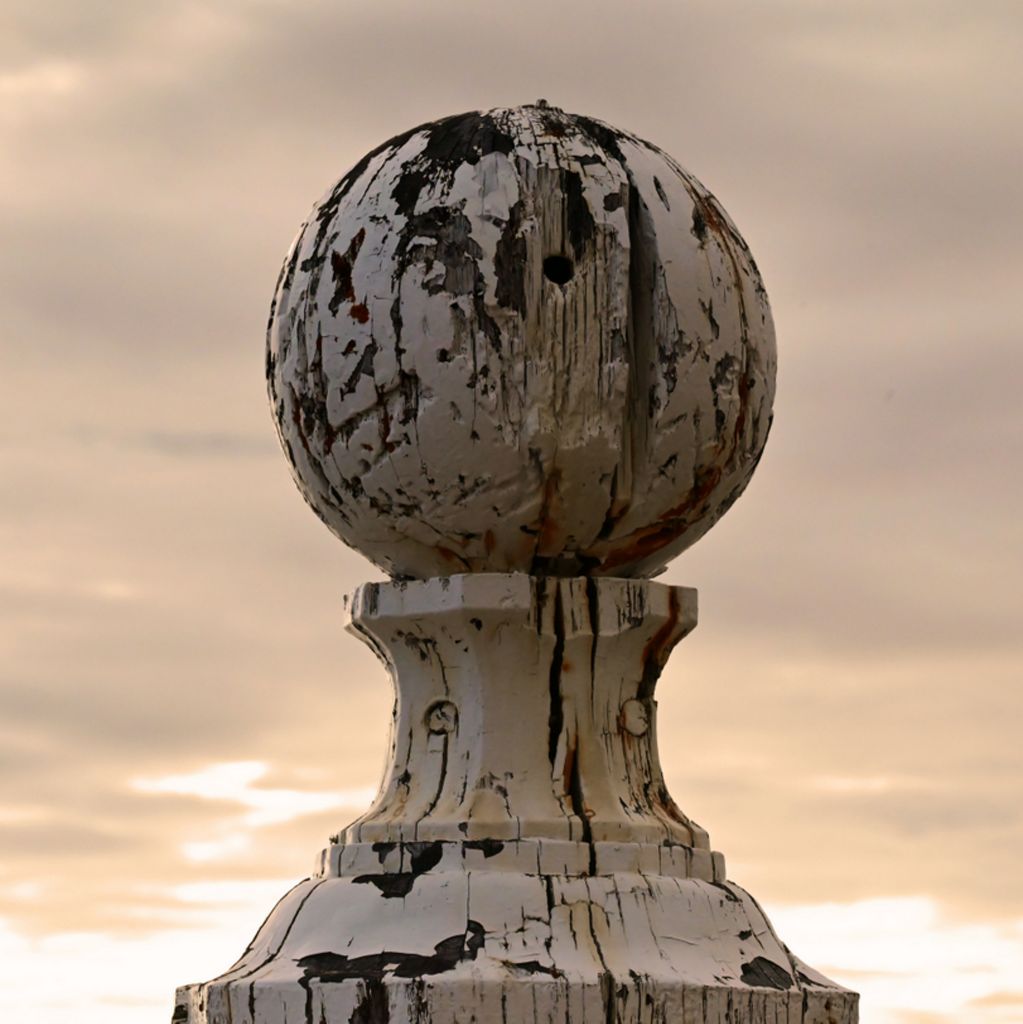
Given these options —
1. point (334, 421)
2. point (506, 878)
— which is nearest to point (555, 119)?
point (334, 421)

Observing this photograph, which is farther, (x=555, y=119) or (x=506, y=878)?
(x=555, y=119)

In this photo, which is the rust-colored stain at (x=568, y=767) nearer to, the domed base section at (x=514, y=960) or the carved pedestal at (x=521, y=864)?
the carved pedestal at (x=521, y=864)

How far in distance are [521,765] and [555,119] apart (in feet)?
4.93

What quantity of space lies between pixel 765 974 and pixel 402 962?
0.84 metres

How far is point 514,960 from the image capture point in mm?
5000

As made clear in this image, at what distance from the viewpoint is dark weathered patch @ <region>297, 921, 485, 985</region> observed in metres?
4.99

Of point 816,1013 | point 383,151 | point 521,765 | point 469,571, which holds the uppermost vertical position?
point 383,151

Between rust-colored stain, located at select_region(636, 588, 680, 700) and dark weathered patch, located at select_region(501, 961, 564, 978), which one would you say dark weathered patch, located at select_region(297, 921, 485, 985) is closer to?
dark weathered patch, located at select_region(501, 961, 564, 978)

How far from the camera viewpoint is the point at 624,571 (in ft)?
18.3

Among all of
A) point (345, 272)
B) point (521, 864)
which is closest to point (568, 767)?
point (521, 864)

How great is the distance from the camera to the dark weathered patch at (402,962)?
16.4 ft

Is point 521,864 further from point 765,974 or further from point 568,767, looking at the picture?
point 765,974

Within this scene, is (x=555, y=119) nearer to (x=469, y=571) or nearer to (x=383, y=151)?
(x=383, y=151)

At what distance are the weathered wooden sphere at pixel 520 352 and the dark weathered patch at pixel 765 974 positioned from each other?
960 millimetres
